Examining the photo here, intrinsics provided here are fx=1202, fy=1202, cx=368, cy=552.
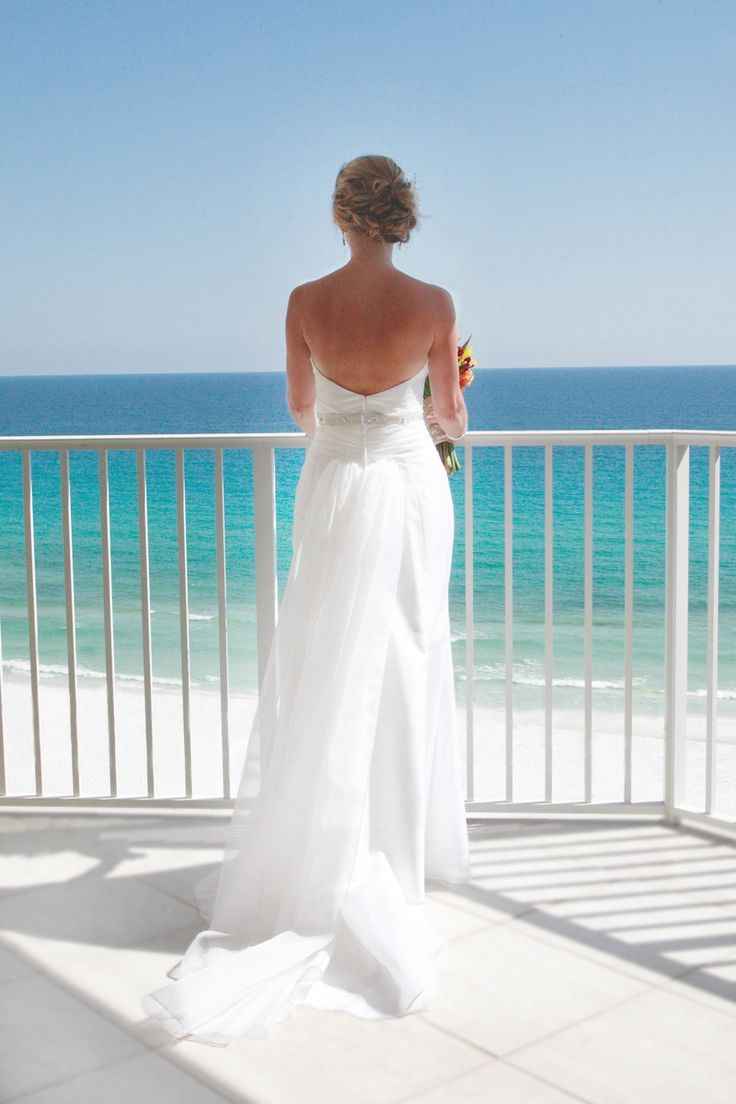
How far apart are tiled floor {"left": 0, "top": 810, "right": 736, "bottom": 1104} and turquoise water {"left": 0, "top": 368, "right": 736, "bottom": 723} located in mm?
4073

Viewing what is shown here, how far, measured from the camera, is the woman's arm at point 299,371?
108 inches

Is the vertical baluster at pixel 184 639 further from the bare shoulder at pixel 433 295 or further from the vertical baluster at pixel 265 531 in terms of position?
the bare shoulder at pixel 433 295

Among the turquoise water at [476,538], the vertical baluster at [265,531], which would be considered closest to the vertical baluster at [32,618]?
the vertical baluster at [265,531]

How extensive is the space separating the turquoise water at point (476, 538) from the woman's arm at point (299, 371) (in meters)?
3.90

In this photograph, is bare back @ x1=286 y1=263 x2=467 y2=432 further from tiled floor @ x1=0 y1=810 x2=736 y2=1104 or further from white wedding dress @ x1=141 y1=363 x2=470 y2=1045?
tiled floor @ x1=0 y1=810 x2=736 y2=1104

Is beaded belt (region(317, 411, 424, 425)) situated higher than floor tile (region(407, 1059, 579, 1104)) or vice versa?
beaded belt (region(317, 411, 424, 425))

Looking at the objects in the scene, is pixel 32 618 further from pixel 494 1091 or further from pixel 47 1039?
pixel 494 1091

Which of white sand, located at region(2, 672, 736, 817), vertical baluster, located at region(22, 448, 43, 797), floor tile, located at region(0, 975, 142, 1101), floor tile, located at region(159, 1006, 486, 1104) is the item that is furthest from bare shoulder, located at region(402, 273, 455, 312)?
white sand, located at region(2, 672, 736, 817)

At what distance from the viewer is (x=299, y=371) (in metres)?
2.83

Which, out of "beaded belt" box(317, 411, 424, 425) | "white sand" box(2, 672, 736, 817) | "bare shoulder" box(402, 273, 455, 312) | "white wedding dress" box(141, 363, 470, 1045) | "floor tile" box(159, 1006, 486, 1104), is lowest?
"white sand" box(2, 672, 736, 817)

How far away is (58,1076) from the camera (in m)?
2.04

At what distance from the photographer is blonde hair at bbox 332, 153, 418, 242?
2609 mm

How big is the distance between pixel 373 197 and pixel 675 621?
1450 millimetres

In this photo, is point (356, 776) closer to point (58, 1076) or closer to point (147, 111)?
point (58, 1076)
